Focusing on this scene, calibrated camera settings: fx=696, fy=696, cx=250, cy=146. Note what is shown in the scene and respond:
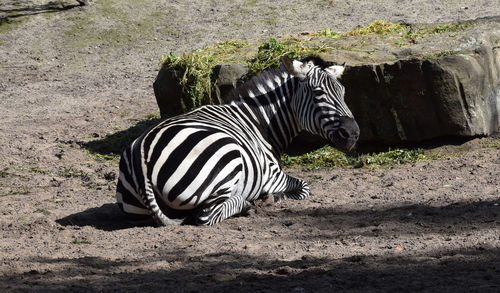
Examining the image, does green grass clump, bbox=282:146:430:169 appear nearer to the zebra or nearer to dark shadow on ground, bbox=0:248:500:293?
the zebra

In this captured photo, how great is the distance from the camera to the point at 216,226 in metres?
5.93

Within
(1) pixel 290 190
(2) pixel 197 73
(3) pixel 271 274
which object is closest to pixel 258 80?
(1) pixel 290 190

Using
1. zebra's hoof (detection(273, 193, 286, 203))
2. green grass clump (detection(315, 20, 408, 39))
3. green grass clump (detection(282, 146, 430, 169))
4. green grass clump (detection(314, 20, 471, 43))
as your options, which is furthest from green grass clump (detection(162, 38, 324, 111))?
zebra's hoof (detection(273, 193, 286, 203))

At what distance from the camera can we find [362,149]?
853cm

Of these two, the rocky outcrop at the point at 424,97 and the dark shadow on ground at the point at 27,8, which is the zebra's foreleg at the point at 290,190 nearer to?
the rocky outcrop at the point at 424,97

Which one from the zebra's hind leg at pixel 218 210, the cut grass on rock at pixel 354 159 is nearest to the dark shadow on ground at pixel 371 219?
the zebra's hind leg at pixel 218 210

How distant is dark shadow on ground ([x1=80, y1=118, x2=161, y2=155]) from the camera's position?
364 inches

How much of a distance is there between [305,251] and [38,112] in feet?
24.6

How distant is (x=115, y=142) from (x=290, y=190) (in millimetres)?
3388

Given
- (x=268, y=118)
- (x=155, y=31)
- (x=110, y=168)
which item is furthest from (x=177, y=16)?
(x=268, y=118)

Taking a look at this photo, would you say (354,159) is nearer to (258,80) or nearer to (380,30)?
(258,80)

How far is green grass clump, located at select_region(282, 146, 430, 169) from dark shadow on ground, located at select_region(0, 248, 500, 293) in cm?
322

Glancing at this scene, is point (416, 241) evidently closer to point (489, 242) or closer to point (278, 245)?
point (489, 242)

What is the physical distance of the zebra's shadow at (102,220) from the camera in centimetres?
614
